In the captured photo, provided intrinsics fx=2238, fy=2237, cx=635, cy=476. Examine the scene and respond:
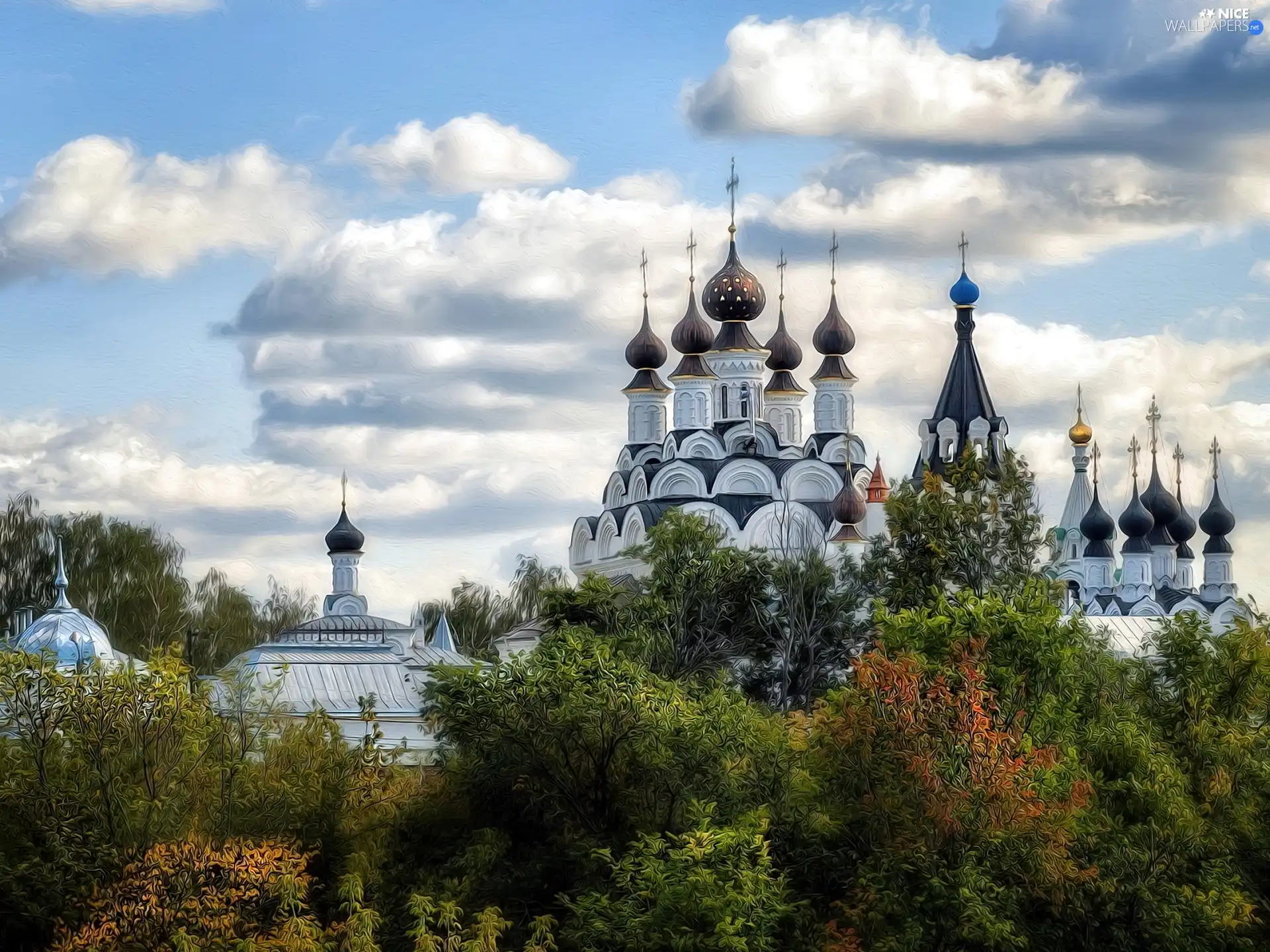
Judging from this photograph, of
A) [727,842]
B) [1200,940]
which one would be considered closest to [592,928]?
[727,842]

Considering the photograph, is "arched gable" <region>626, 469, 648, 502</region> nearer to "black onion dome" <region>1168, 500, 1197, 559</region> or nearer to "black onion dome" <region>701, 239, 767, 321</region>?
"black onion dome" <region>701, 239, 767, 321</region>

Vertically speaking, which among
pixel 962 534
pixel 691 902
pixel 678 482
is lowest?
pixel 691 902

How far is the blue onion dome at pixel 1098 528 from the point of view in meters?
50.5

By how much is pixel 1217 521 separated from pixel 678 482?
52.5 ft

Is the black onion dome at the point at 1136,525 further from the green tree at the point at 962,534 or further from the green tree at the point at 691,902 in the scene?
the green tree at the point at 691,902

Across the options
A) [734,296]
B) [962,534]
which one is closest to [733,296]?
[734,296]

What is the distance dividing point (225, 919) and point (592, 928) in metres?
2.61

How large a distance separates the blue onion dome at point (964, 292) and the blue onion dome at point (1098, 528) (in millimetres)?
7804

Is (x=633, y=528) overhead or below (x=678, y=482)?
below

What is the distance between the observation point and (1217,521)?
175 ft

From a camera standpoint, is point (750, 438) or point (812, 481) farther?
point (750, 438)

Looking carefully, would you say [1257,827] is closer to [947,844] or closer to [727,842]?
[947,844]

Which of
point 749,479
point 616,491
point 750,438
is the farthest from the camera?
point 616,491

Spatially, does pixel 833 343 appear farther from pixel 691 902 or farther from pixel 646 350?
pixel 691 902
